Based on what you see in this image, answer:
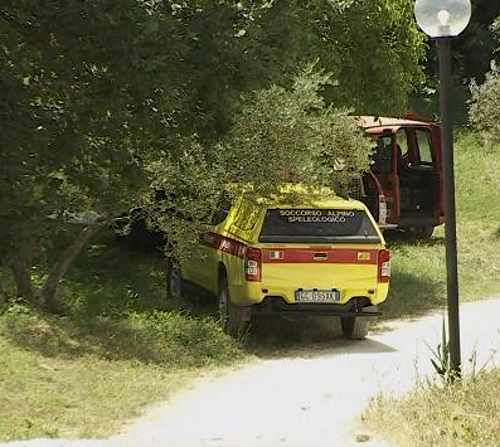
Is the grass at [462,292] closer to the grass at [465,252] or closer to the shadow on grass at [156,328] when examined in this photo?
the grass at [465,252]

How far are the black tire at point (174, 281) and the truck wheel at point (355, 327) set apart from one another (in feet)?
9.54

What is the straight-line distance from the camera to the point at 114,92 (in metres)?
10.1

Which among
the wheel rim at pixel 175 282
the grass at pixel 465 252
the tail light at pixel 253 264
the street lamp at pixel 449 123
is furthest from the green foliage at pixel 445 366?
the wheel rim at pixel 175 282

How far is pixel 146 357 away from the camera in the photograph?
436 inches

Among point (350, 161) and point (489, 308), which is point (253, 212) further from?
point (489, 308)

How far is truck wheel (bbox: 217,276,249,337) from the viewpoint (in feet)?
40.9

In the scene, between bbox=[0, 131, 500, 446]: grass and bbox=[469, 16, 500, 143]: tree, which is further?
bbox=[469, 16, 500, 143]: tree

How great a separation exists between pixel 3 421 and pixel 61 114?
371 cm

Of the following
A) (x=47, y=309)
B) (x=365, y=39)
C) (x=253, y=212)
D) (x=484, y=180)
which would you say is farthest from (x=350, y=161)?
(x=484, y=180)

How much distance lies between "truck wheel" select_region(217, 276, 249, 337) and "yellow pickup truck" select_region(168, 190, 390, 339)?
0.01 metres

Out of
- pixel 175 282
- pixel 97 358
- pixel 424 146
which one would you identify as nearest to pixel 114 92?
pixel 97 358

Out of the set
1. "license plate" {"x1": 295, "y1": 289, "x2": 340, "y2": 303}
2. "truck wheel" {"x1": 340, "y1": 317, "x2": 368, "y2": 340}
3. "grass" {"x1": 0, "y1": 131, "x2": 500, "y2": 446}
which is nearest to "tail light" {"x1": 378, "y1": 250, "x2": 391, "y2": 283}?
"license plate" {"x1": 295, "y1": 289, "x2": 340, "y2": 303}

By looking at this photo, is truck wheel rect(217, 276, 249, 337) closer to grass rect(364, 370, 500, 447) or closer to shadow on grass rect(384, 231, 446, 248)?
grass rect(364, 370, 500, 447)

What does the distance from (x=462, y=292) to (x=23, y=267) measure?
26.0 ft
